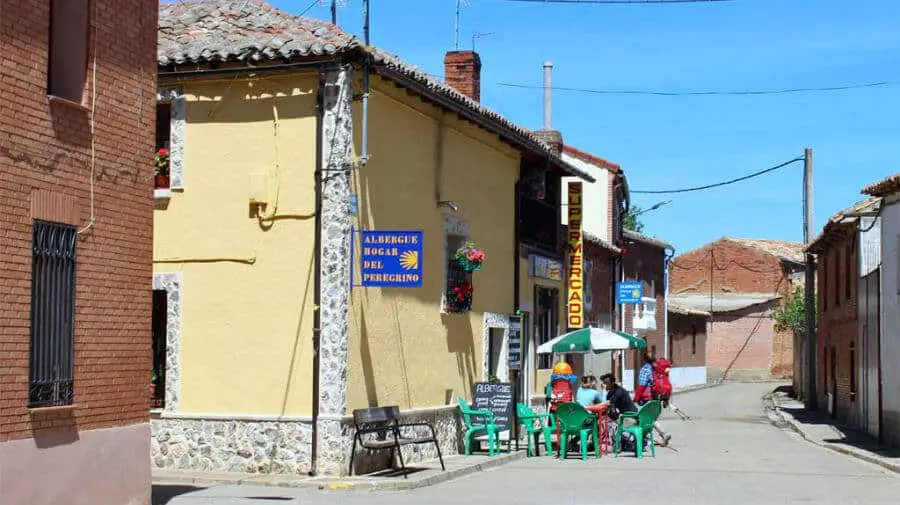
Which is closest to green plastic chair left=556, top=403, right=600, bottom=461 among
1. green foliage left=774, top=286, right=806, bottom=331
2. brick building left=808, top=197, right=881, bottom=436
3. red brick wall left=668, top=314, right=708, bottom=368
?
brick building left=808, top=197, right=881, bottom=436

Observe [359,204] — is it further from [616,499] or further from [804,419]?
[804,419]

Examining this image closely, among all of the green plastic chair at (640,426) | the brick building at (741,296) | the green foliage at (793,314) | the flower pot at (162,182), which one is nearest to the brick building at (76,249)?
the flower pot at (162,182)

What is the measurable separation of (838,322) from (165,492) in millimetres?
24336

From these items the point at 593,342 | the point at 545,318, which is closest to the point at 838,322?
the point at 545,318

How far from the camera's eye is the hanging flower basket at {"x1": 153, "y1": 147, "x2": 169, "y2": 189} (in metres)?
18.5

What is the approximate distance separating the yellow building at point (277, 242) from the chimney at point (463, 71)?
8727 mm

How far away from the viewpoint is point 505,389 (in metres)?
21.8

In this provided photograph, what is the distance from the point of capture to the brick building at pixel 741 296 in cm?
6994

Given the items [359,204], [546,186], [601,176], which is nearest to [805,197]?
[601,176]

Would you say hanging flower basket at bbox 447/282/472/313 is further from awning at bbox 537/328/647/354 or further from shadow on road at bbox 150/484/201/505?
shadow on road at bbox 150/484/201/505

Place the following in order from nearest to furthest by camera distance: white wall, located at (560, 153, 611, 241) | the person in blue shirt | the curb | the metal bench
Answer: the curb, the metal bench, the person in blue shirt, white wall, located at (560, 153, 611, 241)

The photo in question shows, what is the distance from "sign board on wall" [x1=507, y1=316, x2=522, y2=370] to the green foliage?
94.0ft

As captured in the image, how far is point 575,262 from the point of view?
1190 inches

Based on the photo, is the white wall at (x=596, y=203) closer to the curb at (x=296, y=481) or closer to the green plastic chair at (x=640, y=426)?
the green plastic chair at (x=640, y=426)
